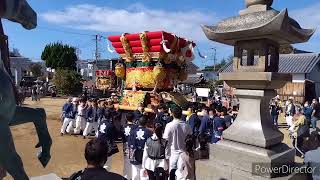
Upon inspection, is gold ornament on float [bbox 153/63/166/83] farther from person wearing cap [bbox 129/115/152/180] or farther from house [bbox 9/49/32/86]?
house [bbox 9/49/32/86]

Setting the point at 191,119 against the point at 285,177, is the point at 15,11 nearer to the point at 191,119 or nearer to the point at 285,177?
the point at 285,177

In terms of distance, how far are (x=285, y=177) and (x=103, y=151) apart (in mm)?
2675

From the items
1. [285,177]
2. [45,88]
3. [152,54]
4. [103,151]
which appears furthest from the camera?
[45,88]

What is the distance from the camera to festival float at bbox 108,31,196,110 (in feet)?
43.5

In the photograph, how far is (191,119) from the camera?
28.5 ft

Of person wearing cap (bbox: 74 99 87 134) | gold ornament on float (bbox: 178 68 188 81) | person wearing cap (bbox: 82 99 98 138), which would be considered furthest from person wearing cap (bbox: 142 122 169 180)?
gold ornament on float (bbox: 178 68 188 81)

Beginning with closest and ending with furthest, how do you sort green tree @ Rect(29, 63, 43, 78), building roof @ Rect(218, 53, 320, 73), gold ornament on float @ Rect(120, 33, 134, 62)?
gold ornament on float @ Rect(120, 33, 134, 62) → building roof @ Rect(218, 53, 320, 73) → green tree @ Rect(29, 63, 43, 78)

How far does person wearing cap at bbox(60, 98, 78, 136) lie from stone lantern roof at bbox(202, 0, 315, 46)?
8.64 meters

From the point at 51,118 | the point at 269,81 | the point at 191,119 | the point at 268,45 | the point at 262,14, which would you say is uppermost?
the point at 262,14

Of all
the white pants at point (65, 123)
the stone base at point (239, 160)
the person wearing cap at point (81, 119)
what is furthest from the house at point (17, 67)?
the stone base at point (239, 160)

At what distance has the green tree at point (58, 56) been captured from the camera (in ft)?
157

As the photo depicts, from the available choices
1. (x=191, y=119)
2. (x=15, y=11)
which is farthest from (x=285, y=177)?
(x=191, y=119)

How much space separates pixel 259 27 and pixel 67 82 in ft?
97.6

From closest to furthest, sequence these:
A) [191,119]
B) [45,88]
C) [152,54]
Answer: [191,119], [152,54], [45,88]
